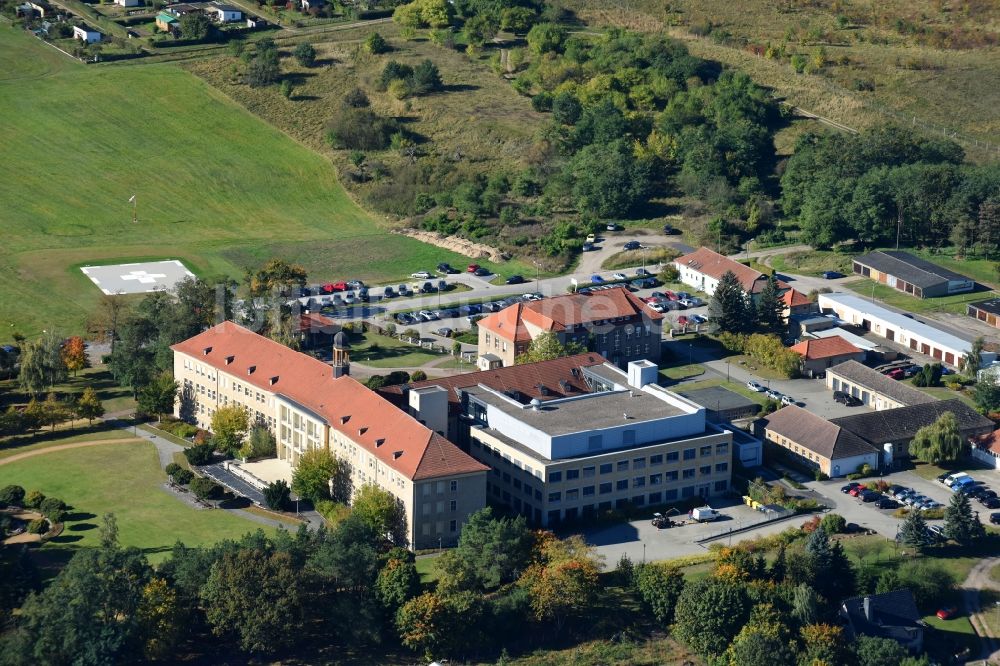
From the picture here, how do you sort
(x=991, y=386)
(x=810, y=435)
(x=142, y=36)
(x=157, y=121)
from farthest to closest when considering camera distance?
(x=142, y=36) → (x=157, y=121) → (x=991, y=386) → (x=810, y=435)

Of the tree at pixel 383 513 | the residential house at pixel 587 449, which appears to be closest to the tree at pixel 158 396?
the residential house at pixel 587 449

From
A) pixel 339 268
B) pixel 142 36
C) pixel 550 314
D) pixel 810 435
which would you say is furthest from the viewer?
pixel 142 36

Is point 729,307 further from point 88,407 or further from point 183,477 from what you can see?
point 88,407

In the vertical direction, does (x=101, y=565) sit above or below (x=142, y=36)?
below

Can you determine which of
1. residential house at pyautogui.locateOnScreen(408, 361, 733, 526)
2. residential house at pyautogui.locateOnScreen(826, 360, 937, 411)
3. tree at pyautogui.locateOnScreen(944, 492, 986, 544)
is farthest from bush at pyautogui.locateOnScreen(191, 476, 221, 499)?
residential house at pyautogui.locateOnScreen(826, 360, 937, 411)

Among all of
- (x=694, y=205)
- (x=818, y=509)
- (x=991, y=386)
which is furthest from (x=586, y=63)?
(x=818, y=509)

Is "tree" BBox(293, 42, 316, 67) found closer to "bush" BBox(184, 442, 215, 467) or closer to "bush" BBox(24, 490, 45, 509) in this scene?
"bush" BBox(184, 442, 215, 467)

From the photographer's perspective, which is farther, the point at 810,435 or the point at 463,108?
the point at 463,108

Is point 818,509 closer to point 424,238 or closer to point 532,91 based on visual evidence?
point 424,238

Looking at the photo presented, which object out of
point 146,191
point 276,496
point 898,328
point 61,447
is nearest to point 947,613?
point 276,496

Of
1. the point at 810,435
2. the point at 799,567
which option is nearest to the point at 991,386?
the point at 810,435
